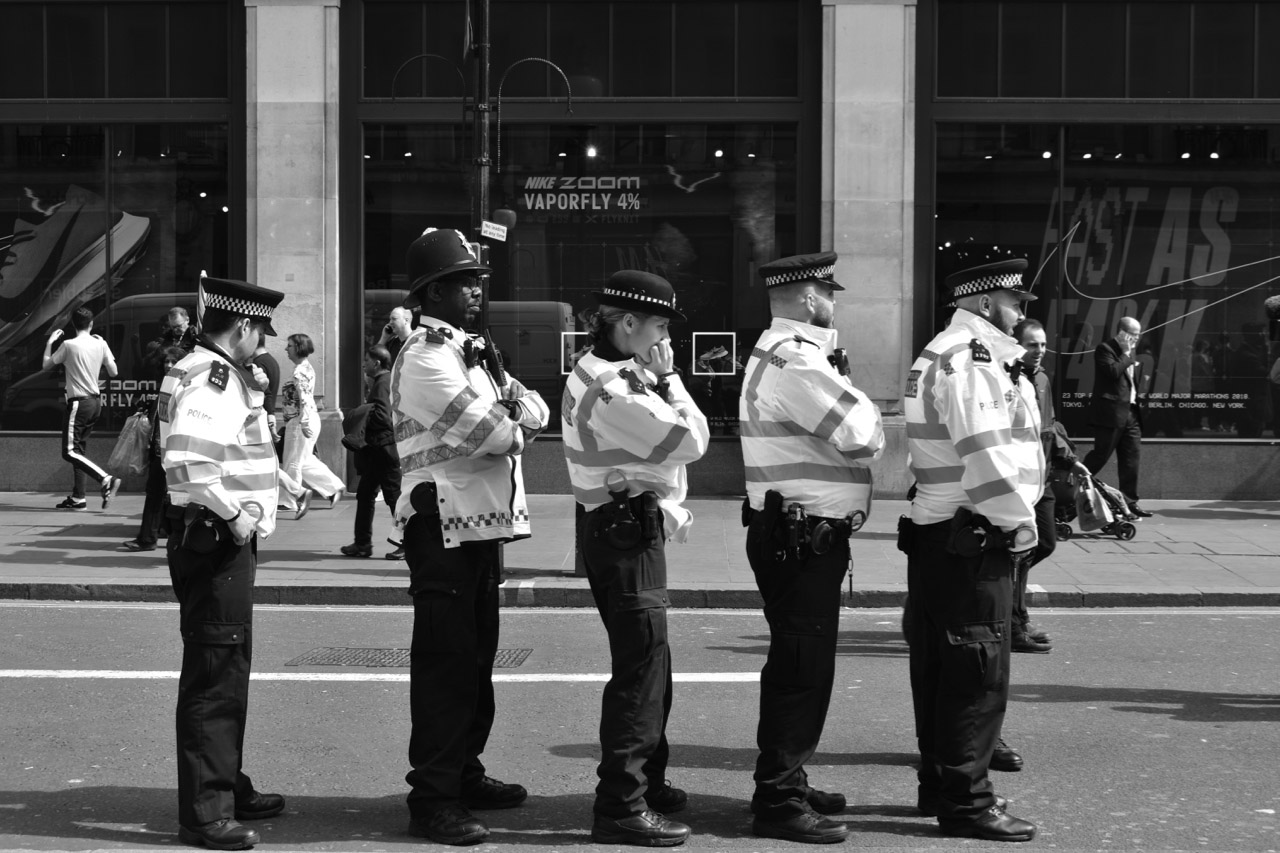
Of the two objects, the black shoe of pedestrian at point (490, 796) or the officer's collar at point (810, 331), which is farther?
the black shoe of pedestrian at point (490, 796)

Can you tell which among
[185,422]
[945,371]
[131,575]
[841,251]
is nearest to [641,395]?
[945,371]

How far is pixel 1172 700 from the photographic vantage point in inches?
300

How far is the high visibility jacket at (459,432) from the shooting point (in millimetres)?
5395

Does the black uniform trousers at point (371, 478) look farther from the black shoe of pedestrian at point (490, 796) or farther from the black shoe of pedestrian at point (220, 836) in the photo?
the black shoe of pedestrian at point (220, 836)

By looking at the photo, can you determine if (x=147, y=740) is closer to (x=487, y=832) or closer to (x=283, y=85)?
(x=487, y=832)

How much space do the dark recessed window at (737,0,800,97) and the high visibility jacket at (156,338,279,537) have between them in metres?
11.2

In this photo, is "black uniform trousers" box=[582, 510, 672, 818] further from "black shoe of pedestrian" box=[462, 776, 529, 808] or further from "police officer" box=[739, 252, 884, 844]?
"black shoe of pedestrian" box=[462, 776, 529, 808]

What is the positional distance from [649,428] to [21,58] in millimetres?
13173

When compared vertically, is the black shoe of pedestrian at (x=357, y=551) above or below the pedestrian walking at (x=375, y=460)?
below

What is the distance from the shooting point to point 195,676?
5293 millimetres

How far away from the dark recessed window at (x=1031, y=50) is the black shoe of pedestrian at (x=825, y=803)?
1145 centimetres

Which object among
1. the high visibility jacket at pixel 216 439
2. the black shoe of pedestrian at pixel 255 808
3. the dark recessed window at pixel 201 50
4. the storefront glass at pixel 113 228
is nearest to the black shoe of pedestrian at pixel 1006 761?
the black shoe of pedestrian at pixel 255 808

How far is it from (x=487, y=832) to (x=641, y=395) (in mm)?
1599

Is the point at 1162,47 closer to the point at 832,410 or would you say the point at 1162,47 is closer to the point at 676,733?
the point at 676,733
